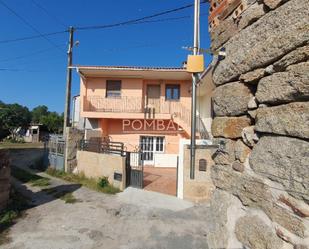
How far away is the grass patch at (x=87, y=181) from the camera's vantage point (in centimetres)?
1008

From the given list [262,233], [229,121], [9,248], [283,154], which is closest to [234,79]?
[229,121]

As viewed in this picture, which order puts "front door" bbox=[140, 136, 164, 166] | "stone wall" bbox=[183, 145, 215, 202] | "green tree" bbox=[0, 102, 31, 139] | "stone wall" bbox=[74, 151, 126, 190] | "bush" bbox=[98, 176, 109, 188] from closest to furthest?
"stone wall" bbox=[183, 145, 215, 202], "stone wall" bbox=[74, 151, 126, 190], "bush" bbox=[98, 176, 109, 188], "front door" bbox=[140, 136, 164, 166], "green tree" bbox=[0, 102, 31, 139]

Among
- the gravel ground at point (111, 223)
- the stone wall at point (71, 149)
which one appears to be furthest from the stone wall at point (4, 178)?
the stone wall at point (71, 149)

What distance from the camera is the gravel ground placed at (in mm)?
5757

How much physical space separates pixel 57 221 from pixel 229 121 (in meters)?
6.29

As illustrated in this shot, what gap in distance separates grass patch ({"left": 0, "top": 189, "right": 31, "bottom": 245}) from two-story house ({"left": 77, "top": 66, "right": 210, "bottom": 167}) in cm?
776

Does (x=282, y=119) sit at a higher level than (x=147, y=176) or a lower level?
higher

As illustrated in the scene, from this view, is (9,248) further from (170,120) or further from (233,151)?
(170,120)

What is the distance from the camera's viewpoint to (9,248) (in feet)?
17.6

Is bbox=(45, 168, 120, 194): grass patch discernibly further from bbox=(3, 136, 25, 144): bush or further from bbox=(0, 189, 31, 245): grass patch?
bbox=(3, 136, 25, 144): bush

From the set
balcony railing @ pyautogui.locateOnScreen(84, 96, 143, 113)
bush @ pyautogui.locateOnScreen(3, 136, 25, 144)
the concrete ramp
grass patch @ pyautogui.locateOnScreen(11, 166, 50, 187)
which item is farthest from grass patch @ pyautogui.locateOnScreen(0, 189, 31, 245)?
bush @ pyautogui.locateOnScreen(3, 136, 25, 144)

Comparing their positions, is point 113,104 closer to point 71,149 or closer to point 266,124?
point 71,149

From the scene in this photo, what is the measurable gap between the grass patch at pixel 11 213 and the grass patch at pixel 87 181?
8.78ft

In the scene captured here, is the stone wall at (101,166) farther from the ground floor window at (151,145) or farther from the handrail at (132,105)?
the ground floor window at (151,145)
